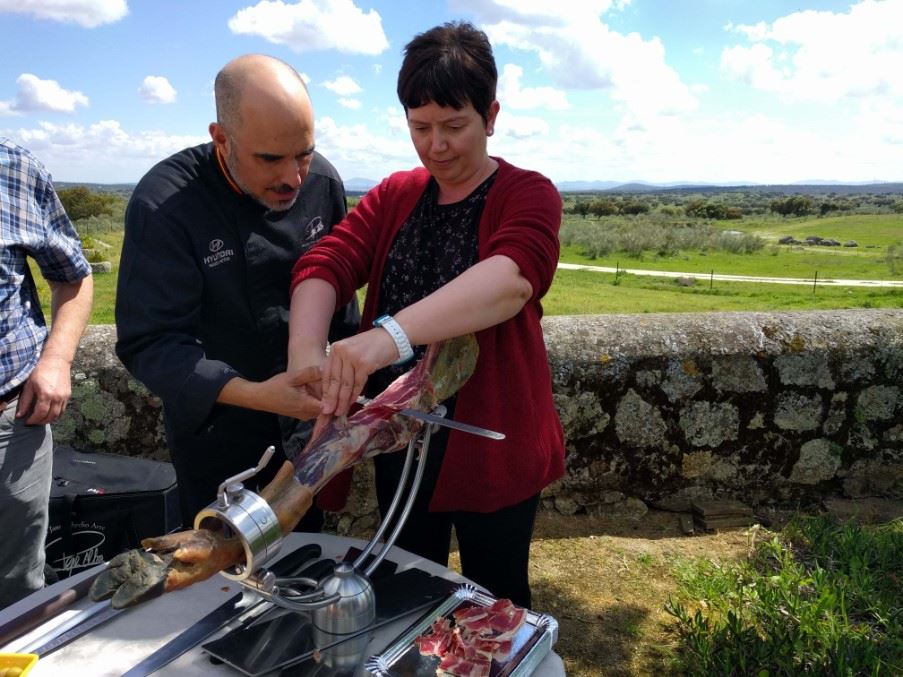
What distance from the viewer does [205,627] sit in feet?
6.31

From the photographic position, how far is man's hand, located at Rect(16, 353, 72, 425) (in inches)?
107

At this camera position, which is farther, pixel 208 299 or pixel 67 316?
pixel 67 316

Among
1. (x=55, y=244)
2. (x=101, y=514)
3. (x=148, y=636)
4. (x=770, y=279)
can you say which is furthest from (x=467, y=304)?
(x=770, y=279)

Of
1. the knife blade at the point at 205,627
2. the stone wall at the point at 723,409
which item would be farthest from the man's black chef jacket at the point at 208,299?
the stone wall at the point at 723,409

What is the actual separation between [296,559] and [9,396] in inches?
54.7

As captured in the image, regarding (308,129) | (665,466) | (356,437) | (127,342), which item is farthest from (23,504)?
(665,466)

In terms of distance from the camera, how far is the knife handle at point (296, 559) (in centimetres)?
219

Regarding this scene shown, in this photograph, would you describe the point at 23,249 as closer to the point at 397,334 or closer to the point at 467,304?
the point at 397,334

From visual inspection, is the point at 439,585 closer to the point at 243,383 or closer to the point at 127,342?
the point at 243,383

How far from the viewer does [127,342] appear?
2205mm

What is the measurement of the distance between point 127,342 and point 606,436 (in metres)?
2.85

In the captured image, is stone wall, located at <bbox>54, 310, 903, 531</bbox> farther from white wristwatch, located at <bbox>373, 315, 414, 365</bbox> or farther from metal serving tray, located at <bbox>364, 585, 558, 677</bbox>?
white wristwatch, located at <bbox>373, 315, 414, 365</bbox>

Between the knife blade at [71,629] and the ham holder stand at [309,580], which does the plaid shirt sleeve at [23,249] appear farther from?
the ham holder stand at [309,580]

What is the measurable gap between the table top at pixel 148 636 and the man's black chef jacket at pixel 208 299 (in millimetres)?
523
